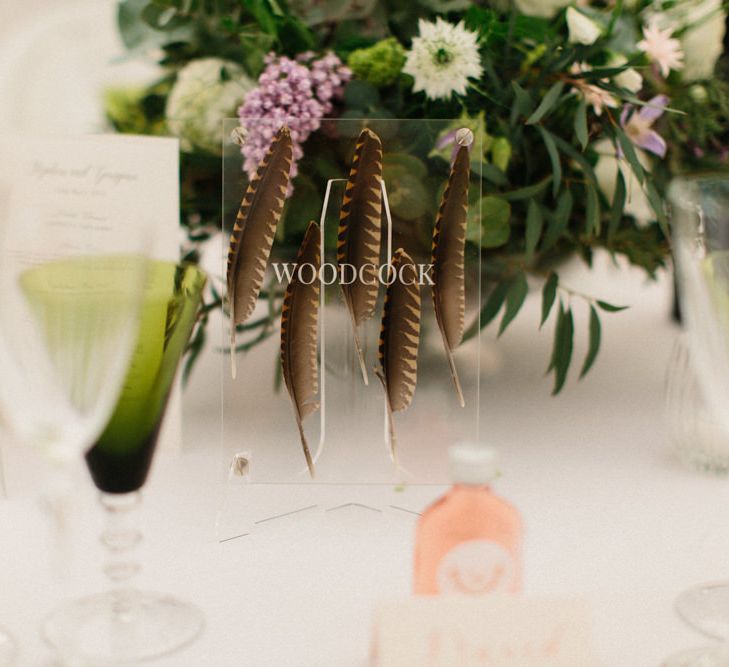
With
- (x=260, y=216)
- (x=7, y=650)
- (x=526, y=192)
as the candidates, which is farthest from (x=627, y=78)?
(x=7, y=650)

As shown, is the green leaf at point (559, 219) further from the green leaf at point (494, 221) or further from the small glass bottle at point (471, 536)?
the small glass bottle at point (471, 536)

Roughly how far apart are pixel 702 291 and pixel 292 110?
417 mm

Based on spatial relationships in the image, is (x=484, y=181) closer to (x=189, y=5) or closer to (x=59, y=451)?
(x=189, y=5)

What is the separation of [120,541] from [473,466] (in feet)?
0.80

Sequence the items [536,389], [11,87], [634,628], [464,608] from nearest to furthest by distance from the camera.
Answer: [464,608], [634,628], [536,389], [11,87]

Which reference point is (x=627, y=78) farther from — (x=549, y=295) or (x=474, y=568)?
(x=474, y=568)

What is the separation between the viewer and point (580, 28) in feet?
3.00

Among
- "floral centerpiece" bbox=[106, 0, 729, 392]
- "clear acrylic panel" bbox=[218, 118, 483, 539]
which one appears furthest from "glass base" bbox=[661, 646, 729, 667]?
"floral centerpiece" bbox=[106, 0, 729, 392]

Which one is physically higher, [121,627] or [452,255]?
[452,255]

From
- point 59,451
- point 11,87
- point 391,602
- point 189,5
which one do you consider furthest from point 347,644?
point 11,87

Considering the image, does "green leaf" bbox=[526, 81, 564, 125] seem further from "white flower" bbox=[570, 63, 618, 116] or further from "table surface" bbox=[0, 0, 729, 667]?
"table surface" bbox=[0, 0, 729, 667]

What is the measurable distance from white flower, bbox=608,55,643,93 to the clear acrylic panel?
208 millimetres

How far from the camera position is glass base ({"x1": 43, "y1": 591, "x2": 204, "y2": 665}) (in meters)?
0.61

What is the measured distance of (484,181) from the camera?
0.96 m
